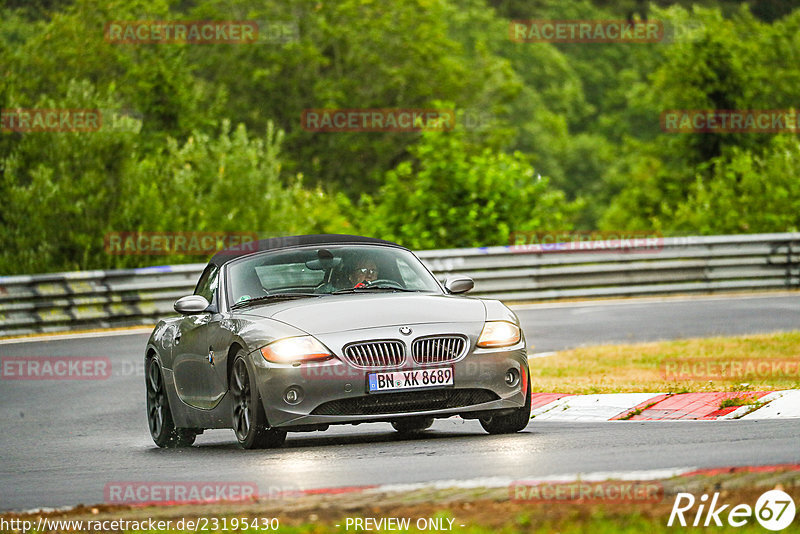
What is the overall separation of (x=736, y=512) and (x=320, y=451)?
4.16m

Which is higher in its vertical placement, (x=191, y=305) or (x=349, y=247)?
(x=349, y=247)

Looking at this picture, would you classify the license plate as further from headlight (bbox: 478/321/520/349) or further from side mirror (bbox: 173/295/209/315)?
side mirror (bbox: 173/295/209/315)

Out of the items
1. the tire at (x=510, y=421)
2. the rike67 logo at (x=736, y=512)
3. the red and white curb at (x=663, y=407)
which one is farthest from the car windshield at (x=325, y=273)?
the rike67 logo at (x=736, y=512)

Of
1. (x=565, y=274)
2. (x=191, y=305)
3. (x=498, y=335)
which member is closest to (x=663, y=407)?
(x=498, y=335)

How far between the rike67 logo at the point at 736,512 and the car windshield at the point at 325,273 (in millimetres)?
4786

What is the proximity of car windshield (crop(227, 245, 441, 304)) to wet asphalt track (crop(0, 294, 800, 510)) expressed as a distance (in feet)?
3.63

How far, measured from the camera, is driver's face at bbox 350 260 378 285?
10930mm

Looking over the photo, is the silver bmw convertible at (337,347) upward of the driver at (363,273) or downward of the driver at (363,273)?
downward

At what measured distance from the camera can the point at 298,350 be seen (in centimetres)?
965

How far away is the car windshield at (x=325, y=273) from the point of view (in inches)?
428

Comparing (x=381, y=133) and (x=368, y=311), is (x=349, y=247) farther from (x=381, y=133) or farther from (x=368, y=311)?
(x=381, y=133)

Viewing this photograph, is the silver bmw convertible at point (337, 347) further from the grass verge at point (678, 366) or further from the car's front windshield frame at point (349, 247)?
the grass verge at point (678, 366)

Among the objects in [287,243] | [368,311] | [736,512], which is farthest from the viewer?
[287,243]

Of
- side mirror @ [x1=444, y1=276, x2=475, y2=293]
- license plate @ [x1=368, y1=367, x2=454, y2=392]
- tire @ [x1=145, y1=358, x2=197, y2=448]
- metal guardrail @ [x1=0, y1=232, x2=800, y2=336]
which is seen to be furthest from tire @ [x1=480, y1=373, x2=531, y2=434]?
metal guardrail @ [x1=0, y1=232, x2=800, y2=336]
